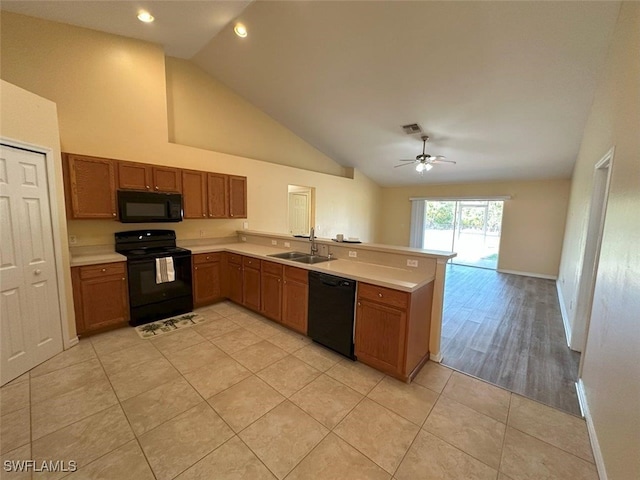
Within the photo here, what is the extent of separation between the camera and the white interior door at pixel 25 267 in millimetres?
2174

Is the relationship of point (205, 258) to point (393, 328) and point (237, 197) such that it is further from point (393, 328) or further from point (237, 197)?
point (393, 328)

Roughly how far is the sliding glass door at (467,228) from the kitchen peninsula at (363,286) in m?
5.08

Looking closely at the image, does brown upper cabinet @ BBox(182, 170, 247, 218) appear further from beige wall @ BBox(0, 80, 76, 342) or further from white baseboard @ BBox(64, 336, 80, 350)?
white baseboard @ BBox(64, 336, 80, 350)

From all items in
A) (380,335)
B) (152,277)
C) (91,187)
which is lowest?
(380,335)

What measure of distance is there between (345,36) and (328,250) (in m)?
2.65

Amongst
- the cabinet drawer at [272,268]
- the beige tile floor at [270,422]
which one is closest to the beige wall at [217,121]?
the cabinet drawer at [272,268]

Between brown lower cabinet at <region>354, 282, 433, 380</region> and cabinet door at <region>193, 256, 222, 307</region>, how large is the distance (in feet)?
8.01

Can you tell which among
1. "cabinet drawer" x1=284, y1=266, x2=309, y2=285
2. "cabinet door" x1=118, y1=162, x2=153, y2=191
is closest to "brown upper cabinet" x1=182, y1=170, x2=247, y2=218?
"cabinet door" x1=118, y1=162, x2=153, y2=191

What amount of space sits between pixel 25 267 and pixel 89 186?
1150 mm

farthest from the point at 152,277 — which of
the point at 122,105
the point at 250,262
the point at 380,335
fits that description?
the point at 380,335

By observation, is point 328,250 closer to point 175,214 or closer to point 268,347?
point 268,347

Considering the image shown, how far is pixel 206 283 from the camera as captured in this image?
3.88 m

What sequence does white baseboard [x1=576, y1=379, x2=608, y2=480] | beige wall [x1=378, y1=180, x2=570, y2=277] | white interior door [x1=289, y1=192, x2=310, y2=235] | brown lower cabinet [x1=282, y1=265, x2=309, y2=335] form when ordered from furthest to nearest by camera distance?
white interior door [x1=289, y1=192, x2=310, y2=235]
beige wall [x1=378, y1=180, x2=570, y2=277]
brown lower cabinet [x1=282, y1=265, x2=309, y2=335]
white baseboard [x1=576, y1=379, x2=608, y2=480]

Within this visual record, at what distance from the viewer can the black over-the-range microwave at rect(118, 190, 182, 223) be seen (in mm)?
3246
